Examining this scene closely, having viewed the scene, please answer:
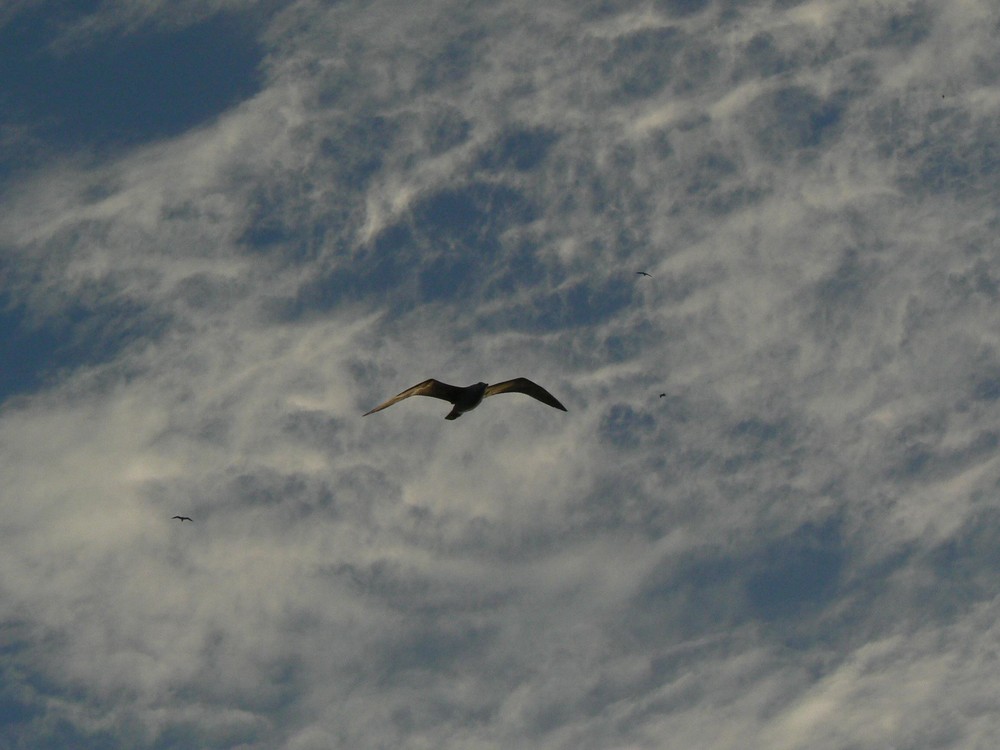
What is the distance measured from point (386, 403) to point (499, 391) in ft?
38.8

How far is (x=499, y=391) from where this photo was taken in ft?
227

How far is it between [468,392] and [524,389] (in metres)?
4.92

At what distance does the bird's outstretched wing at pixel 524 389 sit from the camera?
226ft

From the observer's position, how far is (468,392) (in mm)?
66812

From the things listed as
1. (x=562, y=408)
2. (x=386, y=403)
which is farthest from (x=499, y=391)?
(x=386, y=403)

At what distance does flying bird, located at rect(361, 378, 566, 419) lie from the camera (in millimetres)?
65250

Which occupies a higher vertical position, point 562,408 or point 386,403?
point 386,403

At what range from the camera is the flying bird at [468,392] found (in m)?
65.2

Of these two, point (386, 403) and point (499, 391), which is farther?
point (499, 391)

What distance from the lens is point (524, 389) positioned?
231ft

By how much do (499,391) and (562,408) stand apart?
4219 millimetres

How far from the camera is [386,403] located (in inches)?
2329

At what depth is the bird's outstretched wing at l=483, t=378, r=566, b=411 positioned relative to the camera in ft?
226

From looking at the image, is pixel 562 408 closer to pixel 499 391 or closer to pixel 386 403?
pixel 499 391
